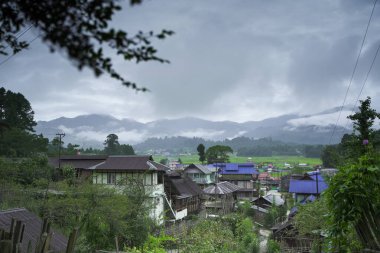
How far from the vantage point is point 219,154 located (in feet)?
278

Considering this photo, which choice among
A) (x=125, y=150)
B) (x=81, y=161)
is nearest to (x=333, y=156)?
(x=81, y=161)

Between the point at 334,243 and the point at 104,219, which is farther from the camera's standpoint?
the point at 104,219

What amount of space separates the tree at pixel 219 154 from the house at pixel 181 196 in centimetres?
4078

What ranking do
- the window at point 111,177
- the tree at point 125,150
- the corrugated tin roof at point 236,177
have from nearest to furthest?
1. the window at point 111,177
2. the corrugated tin roof at point 236,177
3. the tree at point 125,150

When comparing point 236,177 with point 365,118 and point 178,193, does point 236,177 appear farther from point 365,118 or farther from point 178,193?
point 365,118

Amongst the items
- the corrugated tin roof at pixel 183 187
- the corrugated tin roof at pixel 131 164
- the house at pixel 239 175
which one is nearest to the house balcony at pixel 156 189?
the corrugated tin roof at pixel 131 164

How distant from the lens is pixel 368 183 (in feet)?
19.5

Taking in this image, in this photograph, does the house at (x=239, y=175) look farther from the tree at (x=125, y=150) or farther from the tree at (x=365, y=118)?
the tree at (x=365, y=118)

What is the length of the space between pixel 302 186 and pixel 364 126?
43.4 ft

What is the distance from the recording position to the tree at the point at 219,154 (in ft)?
271

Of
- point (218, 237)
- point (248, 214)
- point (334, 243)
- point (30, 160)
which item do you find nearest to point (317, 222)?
point (218, 237)

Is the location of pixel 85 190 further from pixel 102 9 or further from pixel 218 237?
pixel 102 9

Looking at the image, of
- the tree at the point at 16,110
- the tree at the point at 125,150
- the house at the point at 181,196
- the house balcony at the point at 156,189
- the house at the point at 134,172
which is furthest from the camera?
the tree at the point at 125,150

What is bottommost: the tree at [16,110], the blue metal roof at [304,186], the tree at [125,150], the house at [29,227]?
the blue metal roof at [304,186]
